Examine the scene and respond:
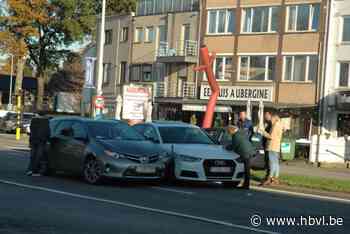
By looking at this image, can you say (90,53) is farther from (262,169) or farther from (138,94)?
(262,169)

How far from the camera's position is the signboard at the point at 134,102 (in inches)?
1076

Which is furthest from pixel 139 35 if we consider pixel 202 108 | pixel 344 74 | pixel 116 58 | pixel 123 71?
pixel 344 74

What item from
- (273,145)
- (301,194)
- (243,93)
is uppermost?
(243,93)

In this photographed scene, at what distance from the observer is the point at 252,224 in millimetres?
11008

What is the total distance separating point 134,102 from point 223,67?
2321cm

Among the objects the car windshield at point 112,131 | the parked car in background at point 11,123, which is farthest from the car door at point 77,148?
the parked car in background at point 11,123

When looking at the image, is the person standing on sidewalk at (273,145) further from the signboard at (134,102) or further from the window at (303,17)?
the window at (303,17)

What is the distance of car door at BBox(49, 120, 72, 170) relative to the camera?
17.5 m

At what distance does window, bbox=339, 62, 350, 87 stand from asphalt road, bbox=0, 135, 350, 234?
27.6 meters

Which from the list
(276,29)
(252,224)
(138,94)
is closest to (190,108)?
(276,29)

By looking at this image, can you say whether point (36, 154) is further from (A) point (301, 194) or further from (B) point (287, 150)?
(B) point (287, 150)

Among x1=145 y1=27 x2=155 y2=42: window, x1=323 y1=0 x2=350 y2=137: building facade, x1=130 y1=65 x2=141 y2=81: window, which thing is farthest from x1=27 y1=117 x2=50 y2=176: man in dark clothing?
x1=130 y1=65 x2=141 y2=81: window

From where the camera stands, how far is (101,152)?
16234 mm

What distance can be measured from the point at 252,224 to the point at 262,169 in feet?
41.5
